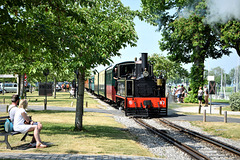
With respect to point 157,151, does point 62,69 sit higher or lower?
higher

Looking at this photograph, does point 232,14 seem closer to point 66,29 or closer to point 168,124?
point 168,124

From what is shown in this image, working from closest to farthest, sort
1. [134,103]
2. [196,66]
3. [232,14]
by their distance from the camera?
[134,103] < [232,14] < [196,66]

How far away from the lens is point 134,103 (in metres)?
19.5

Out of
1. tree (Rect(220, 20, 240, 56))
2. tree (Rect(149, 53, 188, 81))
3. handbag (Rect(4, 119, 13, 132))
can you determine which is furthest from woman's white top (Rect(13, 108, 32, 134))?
tree (Rect(149, 53, 188, 81))

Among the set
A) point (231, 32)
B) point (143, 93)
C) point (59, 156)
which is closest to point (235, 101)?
point (231, 32)

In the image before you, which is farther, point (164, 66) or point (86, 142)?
point (164, 66)

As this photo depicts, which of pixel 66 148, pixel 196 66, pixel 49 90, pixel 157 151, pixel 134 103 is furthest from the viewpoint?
pixel 196 66

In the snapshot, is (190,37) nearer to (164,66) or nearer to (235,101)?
(235,101)

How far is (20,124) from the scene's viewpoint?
8508 millimetres

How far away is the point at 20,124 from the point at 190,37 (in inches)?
1040

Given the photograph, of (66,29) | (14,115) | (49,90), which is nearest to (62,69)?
(66,29)

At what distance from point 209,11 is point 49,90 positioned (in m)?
17.3

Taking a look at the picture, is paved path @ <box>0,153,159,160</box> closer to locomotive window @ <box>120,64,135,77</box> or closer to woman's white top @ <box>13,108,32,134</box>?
woman's white top @ <box>13,108,32,134</box>

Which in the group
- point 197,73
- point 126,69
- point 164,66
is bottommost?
point 126,69
